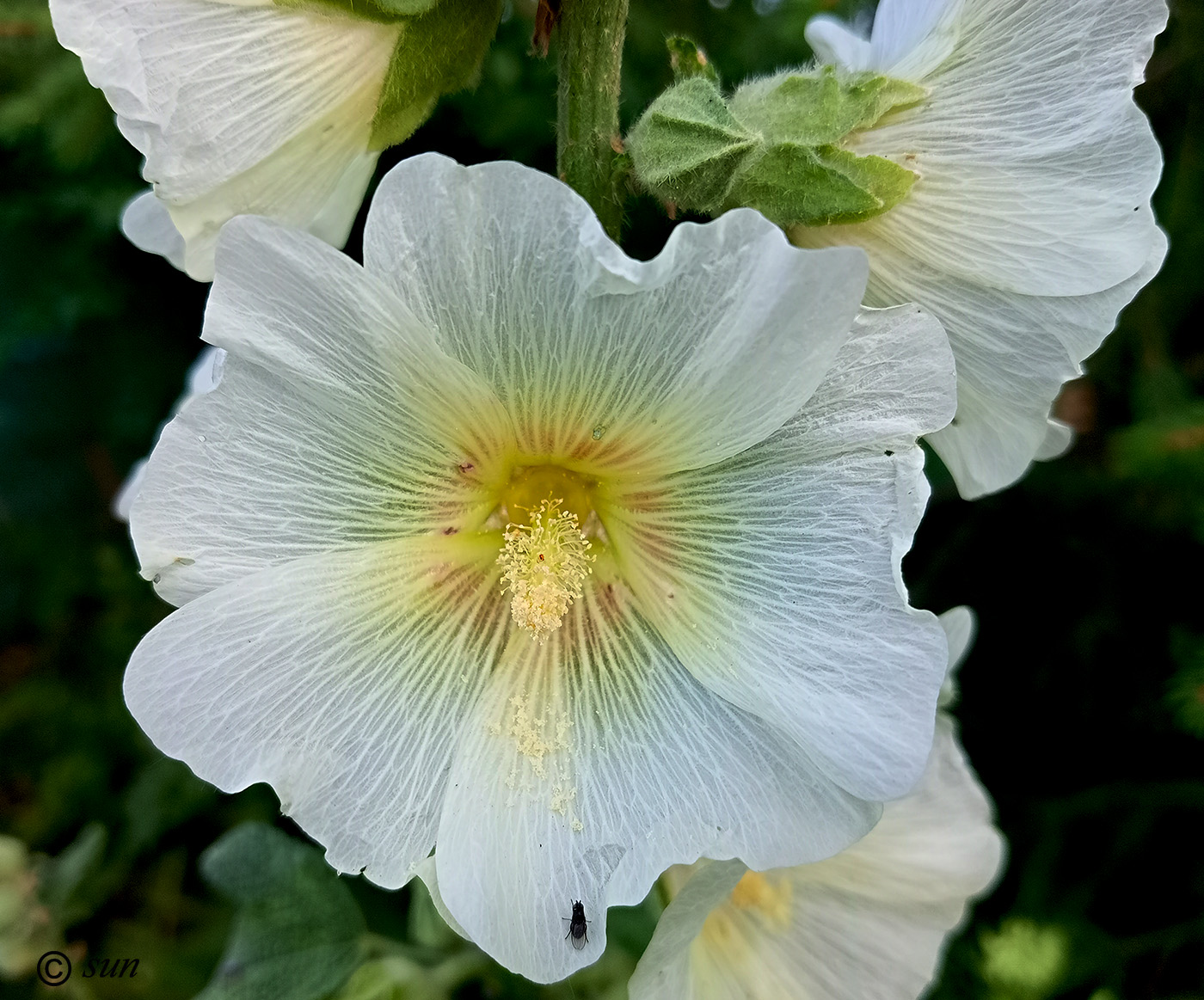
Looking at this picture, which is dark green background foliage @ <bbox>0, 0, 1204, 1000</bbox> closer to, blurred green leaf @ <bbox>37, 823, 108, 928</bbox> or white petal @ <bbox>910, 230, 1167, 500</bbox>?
blurred green leaf @ <bbox>37, 823, 108, 928</bbox>

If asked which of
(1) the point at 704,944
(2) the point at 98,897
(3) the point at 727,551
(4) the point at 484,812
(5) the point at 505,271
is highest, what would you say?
(5) the point at 505,271

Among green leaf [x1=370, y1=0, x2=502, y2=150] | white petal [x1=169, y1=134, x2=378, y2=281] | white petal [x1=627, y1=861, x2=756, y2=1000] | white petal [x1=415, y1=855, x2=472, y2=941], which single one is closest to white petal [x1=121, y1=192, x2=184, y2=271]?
white petal [x1=169, y1=134, x2=378, y2=281]

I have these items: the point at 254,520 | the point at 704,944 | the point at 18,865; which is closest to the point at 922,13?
the point at 254,520

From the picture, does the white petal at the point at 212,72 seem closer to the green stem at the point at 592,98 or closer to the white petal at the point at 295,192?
the white petal at the point at 295,192

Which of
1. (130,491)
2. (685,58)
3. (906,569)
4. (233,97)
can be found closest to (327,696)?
(233,97)

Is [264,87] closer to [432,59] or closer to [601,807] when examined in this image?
[432,59]

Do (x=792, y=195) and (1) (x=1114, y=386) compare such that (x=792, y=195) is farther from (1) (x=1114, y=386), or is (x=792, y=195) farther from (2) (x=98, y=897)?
(2) (x=98, y=897)
